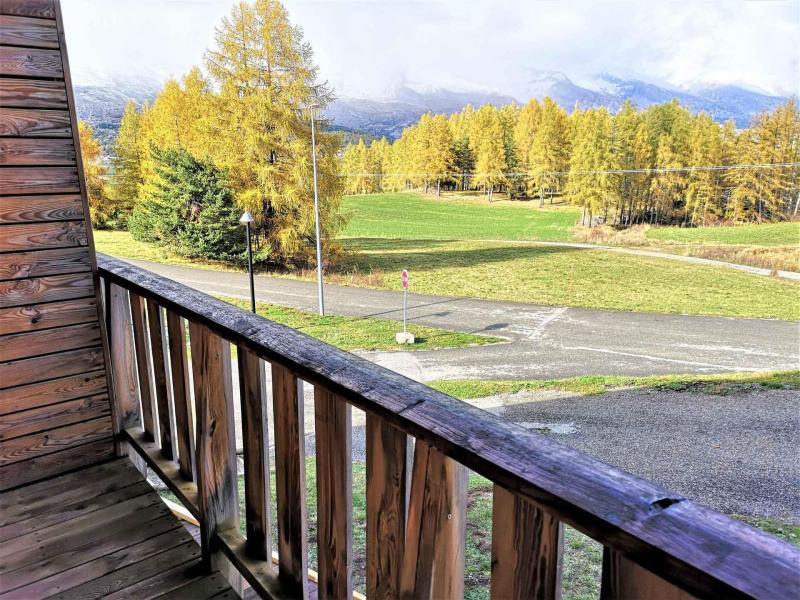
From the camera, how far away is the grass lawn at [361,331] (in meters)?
6.80

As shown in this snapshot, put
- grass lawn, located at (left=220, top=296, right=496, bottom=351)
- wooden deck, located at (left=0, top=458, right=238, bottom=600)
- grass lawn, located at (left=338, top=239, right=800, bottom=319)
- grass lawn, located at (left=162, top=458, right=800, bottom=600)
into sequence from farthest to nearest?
grass lawn, located at (left=338, top=239, right=800, bottom=319) < grass lawn, located at (left=220, top=296, right=496, bottom=351) < grass lawn, located at (left=162, top=458, right=800, bottom=600) < wooden deck, located at (left=0, top=458, right=238, bottom=600)

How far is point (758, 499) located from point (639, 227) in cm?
1117

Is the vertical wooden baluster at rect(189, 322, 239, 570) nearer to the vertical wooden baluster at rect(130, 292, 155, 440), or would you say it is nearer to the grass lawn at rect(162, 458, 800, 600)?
the vertical wooden baluster at rect(130, 292, 155, 440)

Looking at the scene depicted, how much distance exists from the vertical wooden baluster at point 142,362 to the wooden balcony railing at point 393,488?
31mm

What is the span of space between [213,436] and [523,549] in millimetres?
580

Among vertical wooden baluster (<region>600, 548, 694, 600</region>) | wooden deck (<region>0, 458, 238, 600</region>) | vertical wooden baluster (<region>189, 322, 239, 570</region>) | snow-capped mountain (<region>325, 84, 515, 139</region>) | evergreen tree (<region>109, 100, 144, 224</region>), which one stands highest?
snow-capped mountain (<region>325, 84, 515, 139</region>)

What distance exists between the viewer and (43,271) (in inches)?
42.6

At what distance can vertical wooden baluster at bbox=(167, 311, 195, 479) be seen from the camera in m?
0.90

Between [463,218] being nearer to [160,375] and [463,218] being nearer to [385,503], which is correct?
[160,375]

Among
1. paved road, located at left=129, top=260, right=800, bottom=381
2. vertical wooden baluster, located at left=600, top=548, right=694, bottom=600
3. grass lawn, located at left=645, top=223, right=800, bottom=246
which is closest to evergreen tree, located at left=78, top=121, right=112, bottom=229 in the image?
paved road, located at left=129, top=260, right=800, bottom=381

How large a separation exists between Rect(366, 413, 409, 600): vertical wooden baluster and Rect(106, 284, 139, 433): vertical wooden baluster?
0.83m

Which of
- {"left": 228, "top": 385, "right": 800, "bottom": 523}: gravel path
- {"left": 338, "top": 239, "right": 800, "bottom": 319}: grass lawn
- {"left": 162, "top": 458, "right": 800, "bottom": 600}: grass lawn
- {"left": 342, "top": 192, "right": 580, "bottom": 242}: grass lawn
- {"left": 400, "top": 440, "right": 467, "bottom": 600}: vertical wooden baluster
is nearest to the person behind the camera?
{"left": 400, "top": 440, "right": 467, "bottom": 600}: vertical wooden baluster

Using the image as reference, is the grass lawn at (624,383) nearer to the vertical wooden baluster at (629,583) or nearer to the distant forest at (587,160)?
the vertical wooden baluster at (629,583)

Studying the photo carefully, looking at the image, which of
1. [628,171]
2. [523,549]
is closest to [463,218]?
[628,171]
